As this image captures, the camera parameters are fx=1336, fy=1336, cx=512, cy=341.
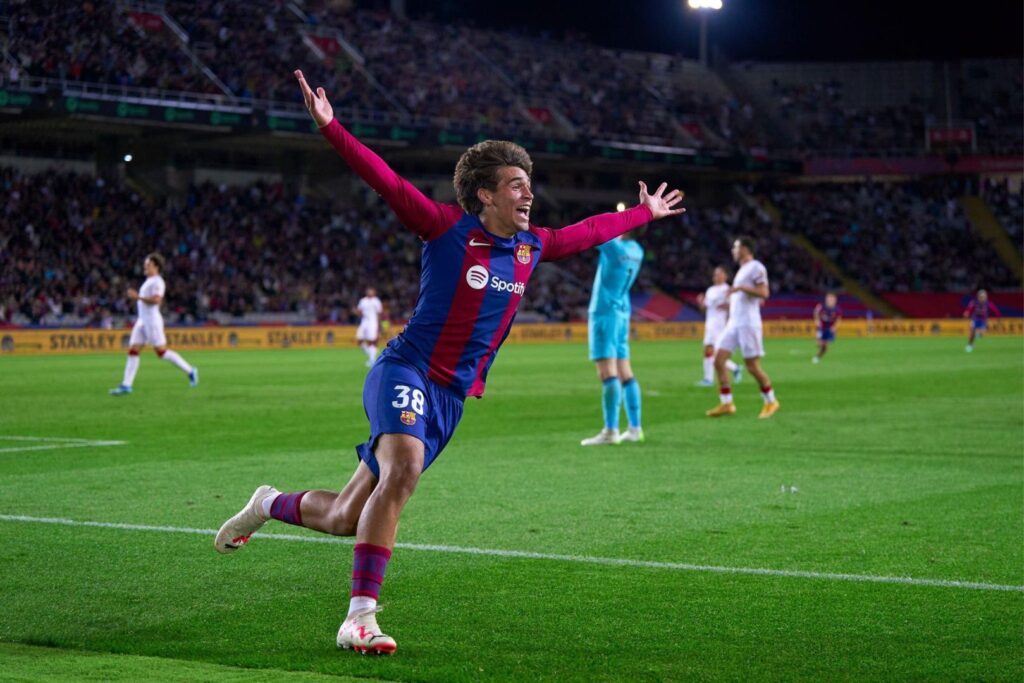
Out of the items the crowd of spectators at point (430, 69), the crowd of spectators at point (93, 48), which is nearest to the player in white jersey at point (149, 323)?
the crowd of spectators at point (93, 48)

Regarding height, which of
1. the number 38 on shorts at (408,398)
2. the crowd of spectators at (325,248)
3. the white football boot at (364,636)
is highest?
the crowd of spectators at (325,248)

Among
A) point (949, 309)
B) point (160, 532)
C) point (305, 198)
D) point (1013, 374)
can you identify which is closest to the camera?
point (160, 532)

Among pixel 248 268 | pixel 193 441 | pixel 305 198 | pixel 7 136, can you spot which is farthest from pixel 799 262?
pixel 193 441

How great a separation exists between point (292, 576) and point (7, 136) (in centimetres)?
4266

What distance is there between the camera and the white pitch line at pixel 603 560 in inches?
275

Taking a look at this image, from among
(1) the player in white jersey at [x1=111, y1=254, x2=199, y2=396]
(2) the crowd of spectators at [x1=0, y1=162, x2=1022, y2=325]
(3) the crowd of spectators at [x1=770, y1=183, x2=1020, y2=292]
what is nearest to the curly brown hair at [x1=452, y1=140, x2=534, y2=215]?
(1) the player in white jersey at [x1=111, y1=254, x2=199, y2=396]

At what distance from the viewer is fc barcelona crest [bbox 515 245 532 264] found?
19.5ft

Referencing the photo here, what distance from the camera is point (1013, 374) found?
2844 centimetres

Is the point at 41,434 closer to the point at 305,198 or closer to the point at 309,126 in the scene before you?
the point at 309,126

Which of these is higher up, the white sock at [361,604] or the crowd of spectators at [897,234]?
the crowd of spectators at [897,234]

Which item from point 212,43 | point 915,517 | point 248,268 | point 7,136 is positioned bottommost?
point 915,517

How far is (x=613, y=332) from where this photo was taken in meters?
14.2

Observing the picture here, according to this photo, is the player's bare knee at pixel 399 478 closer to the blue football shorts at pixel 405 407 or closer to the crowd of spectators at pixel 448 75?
the blue football shorts at pixel 405 407

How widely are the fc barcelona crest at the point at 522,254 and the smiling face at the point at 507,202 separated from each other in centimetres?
13
